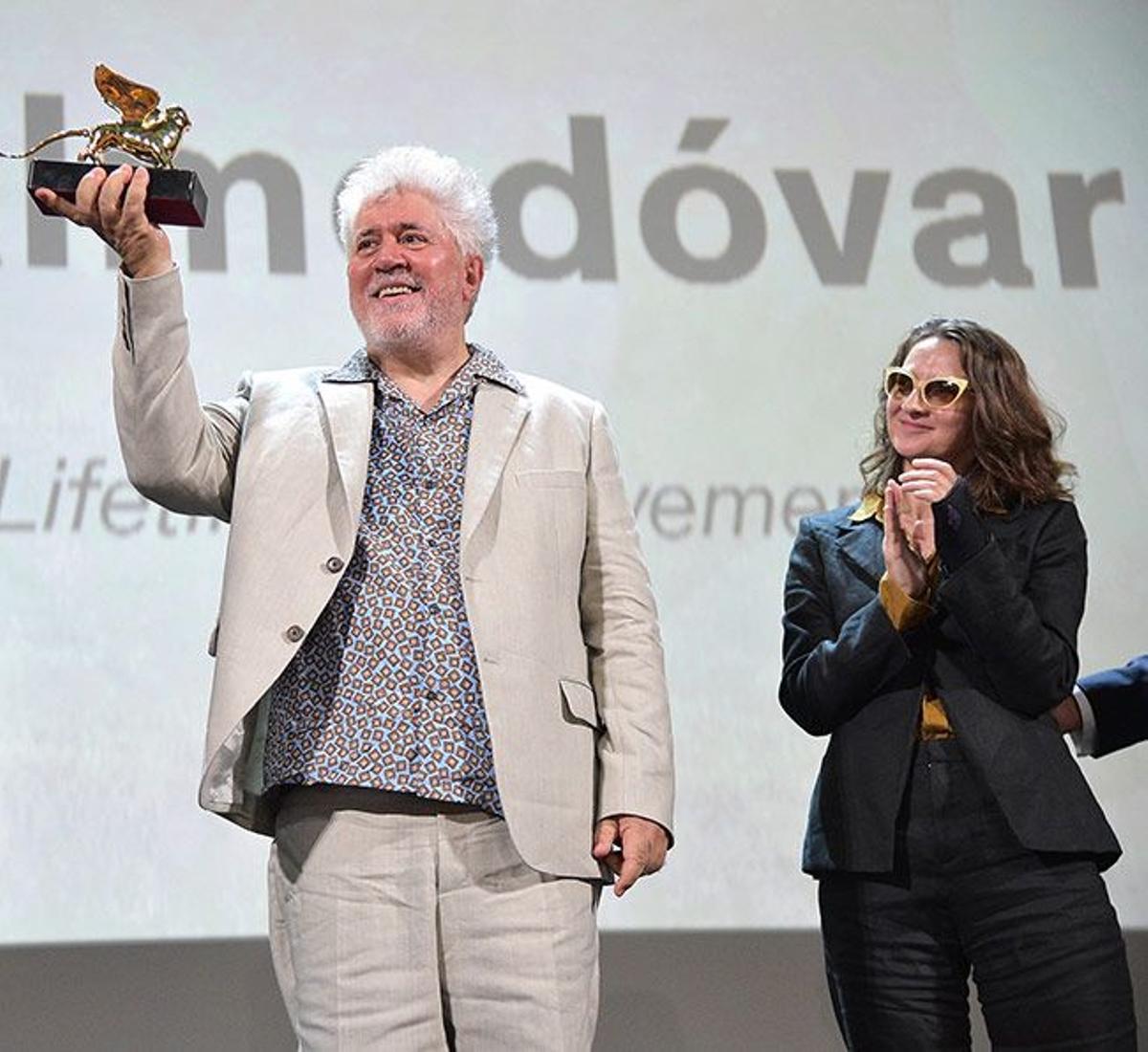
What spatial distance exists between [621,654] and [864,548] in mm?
467

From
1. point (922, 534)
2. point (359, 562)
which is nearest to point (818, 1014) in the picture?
point (922, 534)

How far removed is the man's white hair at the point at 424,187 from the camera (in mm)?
2445

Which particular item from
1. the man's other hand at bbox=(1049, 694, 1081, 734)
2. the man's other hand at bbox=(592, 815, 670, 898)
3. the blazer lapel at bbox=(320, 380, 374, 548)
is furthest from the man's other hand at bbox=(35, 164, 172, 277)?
the man's other hand at bbox=(1049, 694, 1081, 734)

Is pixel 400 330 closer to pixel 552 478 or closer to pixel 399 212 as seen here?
pixel 399 212

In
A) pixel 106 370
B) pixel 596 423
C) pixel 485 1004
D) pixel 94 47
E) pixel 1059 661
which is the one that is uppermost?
pixel 94 47

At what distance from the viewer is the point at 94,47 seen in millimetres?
3496

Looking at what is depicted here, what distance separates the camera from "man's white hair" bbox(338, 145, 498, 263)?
245cm

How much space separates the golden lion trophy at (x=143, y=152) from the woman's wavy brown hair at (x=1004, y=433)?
110cm

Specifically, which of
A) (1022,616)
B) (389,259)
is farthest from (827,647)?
(389,259)

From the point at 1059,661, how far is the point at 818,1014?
1392 millimetres

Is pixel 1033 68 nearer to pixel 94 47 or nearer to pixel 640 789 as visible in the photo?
pixel 94 47

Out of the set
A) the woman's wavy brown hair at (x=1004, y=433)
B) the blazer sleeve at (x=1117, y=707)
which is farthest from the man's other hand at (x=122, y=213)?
the blazer sleeve at (x=1117, y=707)

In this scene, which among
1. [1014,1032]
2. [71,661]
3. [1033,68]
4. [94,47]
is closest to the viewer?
[1014,1032]

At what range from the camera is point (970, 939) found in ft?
7.77
